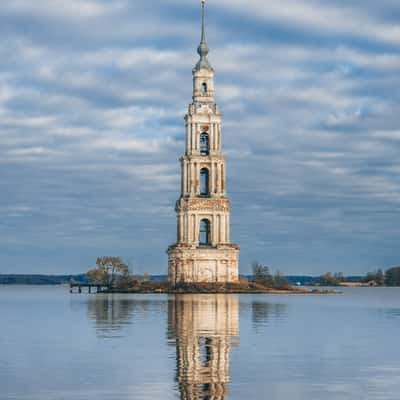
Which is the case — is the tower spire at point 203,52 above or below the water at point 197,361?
above

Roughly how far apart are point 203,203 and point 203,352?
11221 centimetres

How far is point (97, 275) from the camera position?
17650 centimetres

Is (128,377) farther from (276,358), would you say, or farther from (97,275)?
(97,275)

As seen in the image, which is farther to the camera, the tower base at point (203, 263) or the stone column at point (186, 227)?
the stone column at point (186, 227)

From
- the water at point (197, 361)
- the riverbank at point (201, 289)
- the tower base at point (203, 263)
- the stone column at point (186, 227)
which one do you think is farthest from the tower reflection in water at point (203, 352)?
the stone column at point (186, 227)

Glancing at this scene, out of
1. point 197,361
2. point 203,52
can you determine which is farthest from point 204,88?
point 197,361

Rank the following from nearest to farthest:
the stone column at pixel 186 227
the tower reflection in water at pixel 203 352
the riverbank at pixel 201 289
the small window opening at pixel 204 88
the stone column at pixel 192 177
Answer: the tower reflection in water at pixel 203 352 → the riverbank at pixel 201 289 → the stone column at pixel 186 227 → the stone column at pixel 192 177 → the small window opening at pixel 204 88

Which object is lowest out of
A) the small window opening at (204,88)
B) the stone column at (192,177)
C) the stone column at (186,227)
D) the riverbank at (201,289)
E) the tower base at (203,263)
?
the riverbank at (201,289)

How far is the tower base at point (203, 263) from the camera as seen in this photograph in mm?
149500

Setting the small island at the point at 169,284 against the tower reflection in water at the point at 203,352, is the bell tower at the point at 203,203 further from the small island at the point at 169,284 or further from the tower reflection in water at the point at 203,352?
the tower reflection in water at the point at 203,352

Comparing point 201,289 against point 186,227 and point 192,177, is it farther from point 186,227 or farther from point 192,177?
point 192,177

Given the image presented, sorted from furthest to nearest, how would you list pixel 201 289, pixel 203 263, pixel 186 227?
pixel 186 227 < pixel 203 263 < pixel 201 289

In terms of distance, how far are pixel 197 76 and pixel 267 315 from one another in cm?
8750

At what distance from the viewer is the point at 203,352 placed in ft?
131
